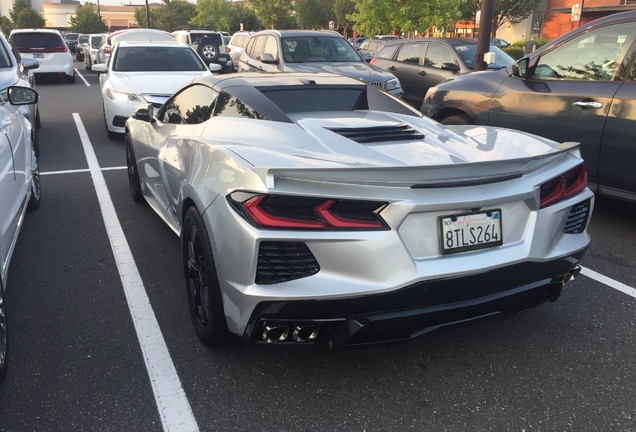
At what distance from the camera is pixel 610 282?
4062mm

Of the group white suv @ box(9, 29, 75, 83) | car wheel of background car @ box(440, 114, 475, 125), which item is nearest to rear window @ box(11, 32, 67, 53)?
white suv @ box(9, 29, 75, 83)

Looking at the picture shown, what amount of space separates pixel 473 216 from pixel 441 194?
190 millimetres

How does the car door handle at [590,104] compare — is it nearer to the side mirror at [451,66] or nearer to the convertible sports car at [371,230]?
the convertible sports car at [371,230]

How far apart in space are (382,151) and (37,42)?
1869cm

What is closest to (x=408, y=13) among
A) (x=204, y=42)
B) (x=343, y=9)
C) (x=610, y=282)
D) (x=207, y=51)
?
(x=204, y=42)

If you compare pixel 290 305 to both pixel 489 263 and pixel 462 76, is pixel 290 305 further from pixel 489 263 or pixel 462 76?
pixel 462 76

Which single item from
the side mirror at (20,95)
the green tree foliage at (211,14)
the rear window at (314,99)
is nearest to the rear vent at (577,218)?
the rear window at (314,99)

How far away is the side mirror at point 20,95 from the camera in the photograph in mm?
4832

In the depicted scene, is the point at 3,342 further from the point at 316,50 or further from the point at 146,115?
the point at 316,50

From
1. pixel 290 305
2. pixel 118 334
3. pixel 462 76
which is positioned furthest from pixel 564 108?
pixel 118 334

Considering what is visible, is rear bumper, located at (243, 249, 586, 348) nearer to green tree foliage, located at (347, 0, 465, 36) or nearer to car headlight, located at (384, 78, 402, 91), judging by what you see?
car headlight, located at (384, 78, 402, 91)

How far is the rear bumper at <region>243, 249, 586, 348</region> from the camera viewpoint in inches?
96.1

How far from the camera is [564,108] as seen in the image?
17.2 ft

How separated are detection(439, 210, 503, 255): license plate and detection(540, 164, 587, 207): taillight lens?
1.12 ft
